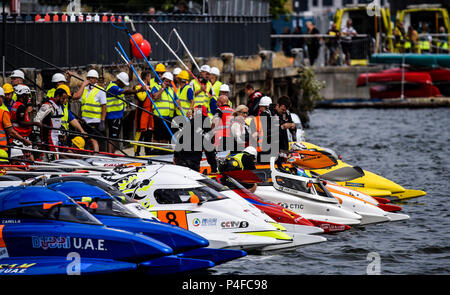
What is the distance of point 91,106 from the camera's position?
20062 millimetres

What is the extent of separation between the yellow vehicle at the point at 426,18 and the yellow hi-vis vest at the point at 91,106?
31911 millimetres

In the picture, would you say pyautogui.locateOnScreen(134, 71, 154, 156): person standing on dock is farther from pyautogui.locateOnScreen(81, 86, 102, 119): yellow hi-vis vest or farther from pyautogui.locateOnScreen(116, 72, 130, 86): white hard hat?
pyautogui.locateOnScreen(81, 86, 102, 119): yellow hi-vis vest

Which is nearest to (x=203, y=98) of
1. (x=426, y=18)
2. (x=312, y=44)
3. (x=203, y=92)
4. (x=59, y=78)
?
(x=203, y=92)

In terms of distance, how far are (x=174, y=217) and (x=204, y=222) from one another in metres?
0.46

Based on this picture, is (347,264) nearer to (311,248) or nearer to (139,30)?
(311,248)

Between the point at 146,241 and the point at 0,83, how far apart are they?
7628 mm

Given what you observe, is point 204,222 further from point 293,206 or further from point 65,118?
point 65,118

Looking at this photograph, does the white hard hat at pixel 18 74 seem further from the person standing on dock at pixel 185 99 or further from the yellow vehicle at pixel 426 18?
the yellow vehicle at pixel 426 18

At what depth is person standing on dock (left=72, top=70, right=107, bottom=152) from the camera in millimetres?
20031

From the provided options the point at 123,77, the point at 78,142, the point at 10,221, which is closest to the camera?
the point at 10,221

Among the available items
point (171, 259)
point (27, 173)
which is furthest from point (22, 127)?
point (171, 259)

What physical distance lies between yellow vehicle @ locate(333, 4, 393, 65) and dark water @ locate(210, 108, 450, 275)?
516 cm

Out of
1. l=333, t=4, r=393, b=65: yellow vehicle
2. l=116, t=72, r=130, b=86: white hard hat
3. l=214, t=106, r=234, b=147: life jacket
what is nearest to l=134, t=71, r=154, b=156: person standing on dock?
l=116, t=72, r=130, b=86: white hard hat

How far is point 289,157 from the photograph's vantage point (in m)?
20.2
